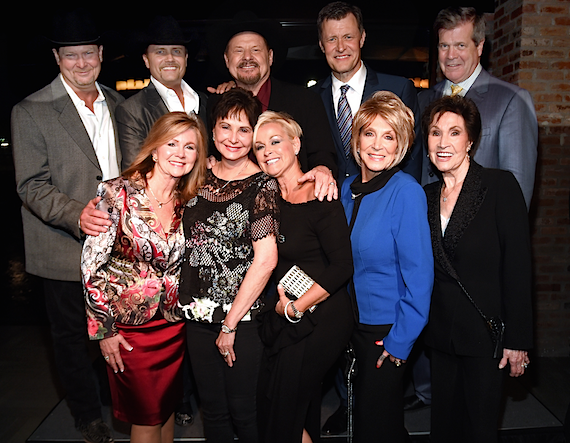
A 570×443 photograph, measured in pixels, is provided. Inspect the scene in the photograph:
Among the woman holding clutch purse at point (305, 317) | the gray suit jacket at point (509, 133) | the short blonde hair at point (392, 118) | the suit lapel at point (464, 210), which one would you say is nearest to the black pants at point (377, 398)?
the woman holding clutch purse at point (305, 317)

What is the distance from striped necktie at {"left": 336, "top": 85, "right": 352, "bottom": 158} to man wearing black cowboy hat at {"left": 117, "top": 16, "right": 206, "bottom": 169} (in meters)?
0.86

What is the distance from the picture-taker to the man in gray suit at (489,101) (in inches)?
109

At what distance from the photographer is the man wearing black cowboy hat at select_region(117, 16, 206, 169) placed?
282 centimetres

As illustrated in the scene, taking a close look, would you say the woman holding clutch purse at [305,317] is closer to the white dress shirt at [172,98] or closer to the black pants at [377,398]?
the black pants at [377,398]

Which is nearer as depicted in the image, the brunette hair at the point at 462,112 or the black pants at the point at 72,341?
the brunette hair at the point at 462,112

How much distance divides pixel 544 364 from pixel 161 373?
3138 mm

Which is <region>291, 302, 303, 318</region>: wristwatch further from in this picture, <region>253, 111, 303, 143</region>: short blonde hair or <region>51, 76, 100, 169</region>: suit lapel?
<region>51, 76, 100, 169</region>: suit lapel

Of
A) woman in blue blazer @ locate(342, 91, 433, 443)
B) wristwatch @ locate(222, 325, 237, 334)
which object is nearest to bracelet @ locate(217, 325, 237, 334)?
wristwatch @ locate(222, 325, 237, 334)

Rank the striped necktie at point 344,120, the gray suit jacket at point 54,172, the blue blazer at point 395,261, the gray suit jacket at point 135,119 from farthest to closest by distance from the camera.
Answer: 1. the striped necktie at point 344,120
2. the gray suit jacket at point 135,119
3. the gray suit jacket at point 54,172
4. the blue blazer at point 395,261

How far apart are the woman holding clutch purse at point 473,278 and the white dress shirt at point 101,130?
6.08ft

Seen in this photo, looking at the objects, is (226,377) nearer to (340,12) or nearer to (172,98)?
(172,98)

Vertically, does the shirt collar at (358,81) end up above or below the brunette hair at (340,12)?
below

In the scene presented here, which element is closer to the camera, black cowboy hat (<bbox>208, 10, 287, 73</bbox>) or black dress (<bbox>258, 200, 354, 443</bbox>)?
black dress (<bbox>258, 200, 354, 443</bbox>)

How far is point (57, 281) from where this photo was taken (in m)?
2.87
